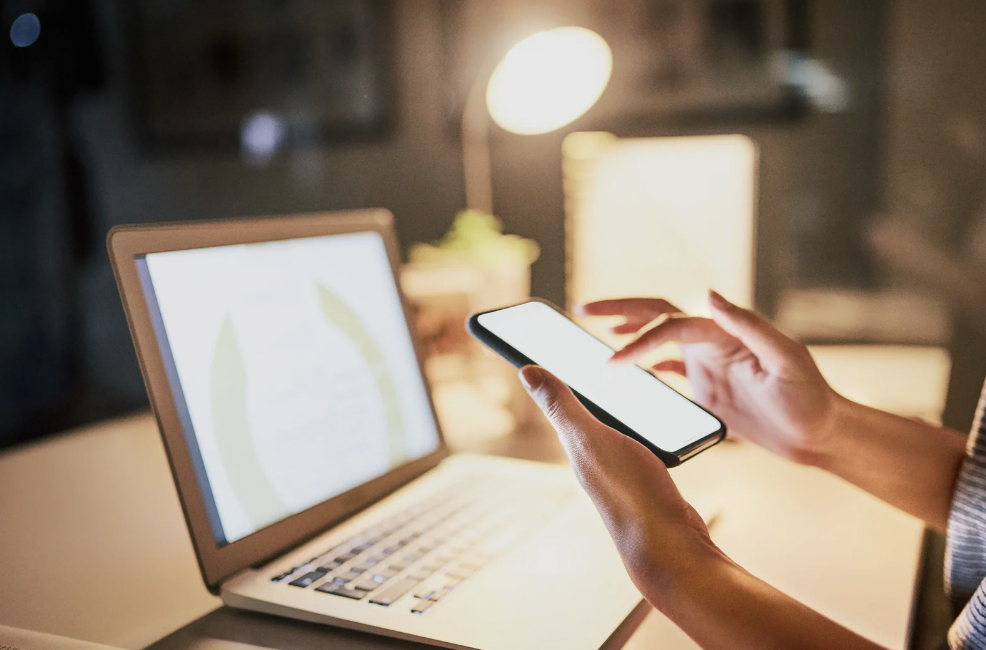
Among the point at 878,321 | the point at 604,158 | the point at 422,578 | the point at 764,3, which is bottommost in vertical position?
the point at 878,321

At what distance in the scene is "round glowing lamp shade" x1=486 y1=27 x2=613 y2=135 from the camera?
1.07 m

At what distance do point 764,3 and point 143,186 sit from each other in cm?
152

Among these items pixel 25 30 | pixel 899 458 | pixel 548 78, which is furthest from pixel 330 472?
pixel 25 30

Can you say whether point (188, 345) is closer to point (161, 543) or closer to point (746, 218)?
point (161, 543)

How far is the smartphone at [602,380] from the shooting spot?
0.57 metres

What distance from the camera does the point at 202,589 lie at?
1.94 ft

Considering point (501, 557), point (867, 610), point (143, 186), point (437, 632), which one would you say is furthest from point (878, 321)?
point (143, 186)

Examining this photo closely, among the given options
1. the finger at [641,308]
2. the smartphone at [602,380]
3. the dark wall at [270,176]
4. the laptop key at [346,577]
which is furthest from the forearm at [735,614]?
the dark wall at [270,176]

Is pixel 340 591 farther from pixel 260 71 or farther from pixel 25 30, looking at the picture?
pixel 25 30

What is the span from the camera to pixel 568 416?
49cm

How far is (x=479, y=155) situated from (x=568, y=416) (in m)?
1.26

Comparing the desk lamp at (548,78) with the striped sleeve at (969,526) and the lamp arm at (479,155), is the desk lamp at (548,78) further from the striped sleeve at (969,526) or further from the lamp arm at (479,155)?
the striped sleeve at (969,526)

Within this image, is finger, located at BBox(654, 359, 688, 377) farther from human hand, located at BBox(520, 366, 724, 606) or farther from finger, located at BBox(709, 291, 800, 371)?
human hand, located at BBox(520, 366, 724, 606)

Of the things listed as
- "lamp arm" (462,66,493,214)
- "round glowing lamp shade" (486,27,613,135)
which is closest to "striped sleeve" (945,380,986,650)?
"round glowing lamp shade" (486,27,613,135)
